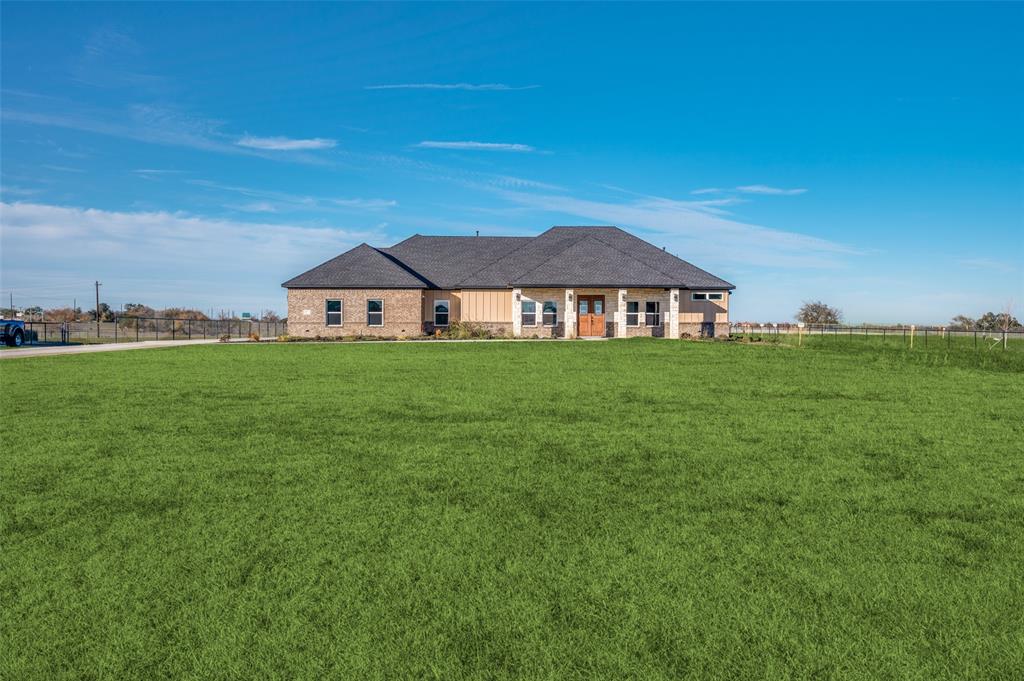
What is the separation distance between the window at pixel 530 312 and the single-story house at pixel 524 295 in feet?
0.17

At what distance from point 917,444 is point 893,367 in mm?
10733

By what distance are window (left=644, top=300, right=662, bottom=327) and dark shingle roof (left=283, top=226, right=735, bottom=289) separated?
1.49 metres

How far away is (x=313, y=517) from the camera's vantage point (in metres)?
4.66

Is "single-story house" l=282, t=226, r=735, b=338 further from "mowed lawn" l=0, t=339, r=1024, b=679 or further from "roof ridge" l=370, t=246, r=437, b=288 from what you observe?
"mowed lawn" l=0, t=339, r=1024, b=679

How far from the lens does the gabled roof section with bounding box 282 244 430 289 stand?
115 ft

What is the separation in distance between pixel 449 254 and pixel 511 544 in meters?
36.9

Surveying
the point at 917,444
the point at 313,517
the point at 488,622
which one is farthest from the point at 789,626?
the point at 917,444

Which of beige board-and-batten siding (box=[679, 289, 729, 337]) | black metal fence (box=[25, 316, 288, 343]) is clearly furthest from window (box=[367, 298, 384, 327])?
beige board-and-batten siding (box=[679, 289, 729, 337])

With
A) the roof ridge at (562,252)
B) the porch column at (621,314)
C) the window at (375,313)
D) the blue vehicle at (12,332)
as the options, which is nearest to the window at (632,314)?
the porch column at (621,314)

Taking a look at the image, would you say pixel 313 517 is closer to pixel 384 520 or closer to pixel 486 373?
pixel 384 520

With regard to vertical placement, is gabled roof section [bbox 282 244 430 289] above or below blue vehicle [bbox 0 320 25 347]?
above

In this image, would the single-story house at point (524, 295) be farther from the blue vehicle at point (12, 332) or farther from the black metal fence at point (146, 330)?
the blue vehicle at point (12, 332)

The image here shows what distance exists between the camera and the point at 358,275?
35562 mm

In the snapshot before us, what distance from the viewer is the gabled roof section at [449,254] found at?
37969mm
